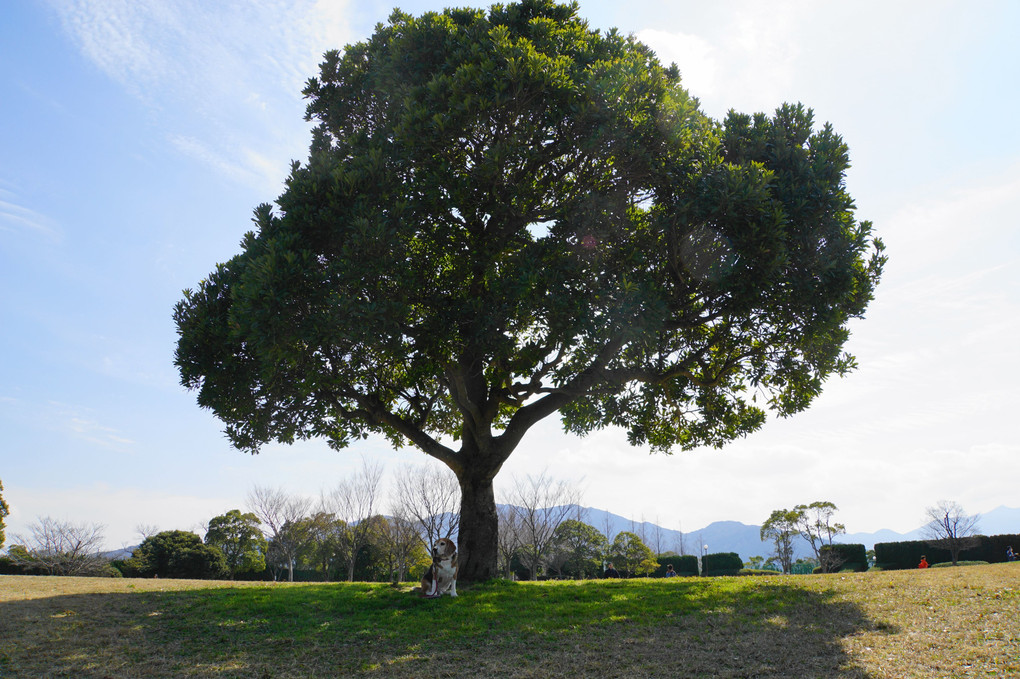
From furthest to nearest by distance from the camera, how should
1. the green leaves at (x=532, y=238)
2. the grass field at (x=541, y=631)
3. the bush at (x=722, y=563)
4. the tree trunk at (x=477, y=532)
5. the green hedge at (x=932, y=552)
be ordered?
1. the bush at (x=722, y=563)
2. the green hedge at (x=932, y=552)
3. the tree trunk at (x=477, y=532)
4. the green leaves at (x=532, y=238)
5. the grass field at (x=541, y=631)

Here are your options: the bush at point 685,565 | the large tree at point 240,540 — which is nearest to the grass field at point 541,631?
the bush at point 685,565

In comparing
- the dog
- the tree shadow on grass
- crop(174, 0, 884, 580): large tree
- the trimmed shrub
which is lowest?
the trimmed shrub

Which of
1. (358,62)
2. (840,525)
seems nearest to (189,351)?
(358,62)

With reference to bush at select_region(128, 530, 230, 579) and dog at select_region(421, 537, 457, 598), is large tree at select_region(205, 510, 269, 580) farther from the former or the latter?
dog at select_region(421, 537, 457, 598)

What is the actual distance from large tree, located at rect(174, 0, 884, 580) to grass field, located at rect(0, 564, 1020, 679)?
4.46 meters

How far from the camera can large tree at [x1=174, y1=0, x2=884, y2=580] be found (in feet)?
44.2

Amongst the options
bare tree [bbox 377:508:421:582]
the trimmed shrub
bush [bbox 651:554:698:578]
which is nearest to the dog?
bare tree [bbox 377:508:421:582]

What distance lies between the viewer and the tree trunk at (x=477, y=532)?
1698 centimetres

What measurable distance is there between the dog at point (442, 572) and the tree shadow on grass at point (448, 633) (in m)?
0.40

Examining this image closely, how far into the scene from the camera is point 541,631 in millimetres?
11195

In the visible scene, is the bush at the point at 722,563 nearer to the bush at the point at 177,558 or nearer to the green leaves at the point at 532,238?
the green leaves at the point at 532,238

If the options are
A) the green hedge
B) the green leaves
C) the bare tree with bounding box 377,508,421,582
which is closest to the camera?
the green leaves

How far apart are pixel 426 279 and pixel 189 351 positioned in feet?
22.7

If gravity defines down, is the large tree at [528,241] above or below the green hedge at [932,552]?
above
